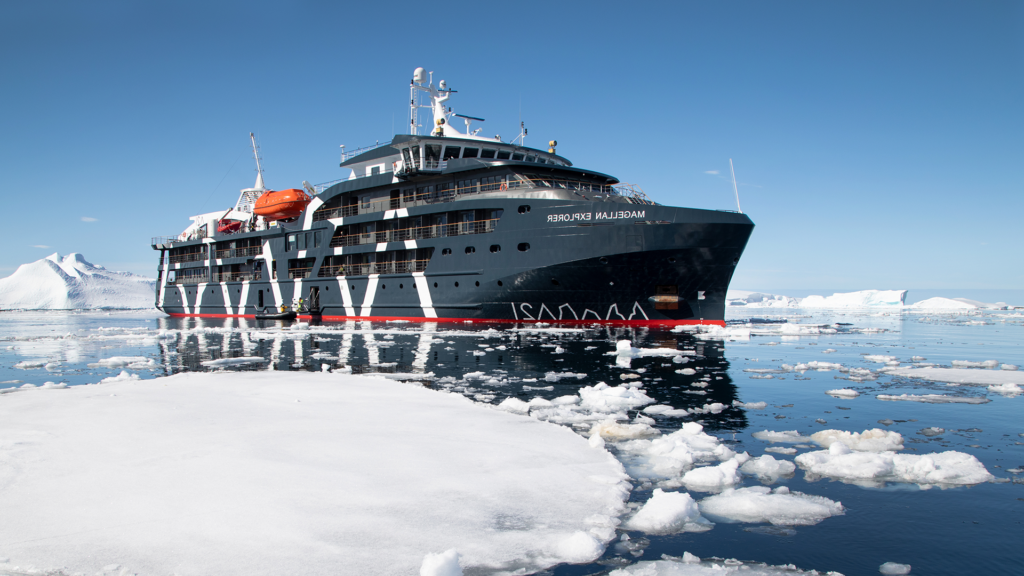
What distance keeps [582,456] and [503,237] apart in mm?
17480

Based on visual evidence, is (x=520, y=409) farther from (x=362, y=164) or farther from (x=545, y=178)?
(x=362, y=164)

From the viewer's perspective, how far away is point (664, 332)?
19578 millimetres

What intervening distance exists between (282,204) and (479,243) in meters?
17.0

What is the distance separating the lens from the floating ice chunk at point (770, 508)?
3475 millimetres

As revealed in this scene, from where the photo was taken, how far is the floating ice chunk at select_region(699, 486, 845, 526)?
3.47 metres

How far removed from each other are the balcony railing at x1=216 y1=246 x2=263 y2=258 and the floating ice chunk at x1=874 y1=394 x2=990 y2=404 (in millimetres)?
33533

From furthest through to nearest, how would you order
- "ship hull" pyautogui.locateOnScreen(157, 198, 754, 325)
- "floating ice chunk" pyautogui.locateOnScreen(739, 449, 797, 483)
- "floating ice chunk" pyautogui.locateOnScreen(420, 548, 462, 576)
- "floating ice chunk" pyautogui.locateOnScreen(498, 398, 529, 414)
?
"ship hull" pyautogui.locateOnScreen(157, 198, 754, 325) → "floating ice chunk" pyautogui.locateOnScreen(498, 398, 529, 414) → "floating ice chunk" pyautogui.locateOnScreen(739, 449, 797, 483) → "floating ice chunk" pyautogui.locateOnScreen(420, 548, 462, 576)

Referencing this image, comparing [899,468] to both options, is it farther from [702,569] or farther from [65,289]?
[65,289]

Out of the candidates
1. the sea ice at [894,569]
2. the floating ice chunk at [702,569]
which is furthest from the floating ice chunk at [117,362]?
the sea ice at [894,569]

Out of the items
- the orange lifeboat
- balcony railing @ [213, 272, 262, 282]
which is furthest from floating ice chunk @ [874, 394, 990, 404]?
balcony railing @ [213, 272, 262, 282]

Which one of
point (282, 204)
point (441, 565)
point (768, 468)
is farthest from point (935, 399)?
point (282, 204)

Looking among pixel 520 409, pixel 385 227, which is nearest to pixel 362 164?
pixel 385 227

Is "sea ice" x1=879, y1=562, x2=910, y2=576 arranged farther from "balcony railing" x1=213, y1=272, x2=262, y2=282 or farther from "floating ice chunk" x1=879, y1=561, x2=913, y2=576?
"balcony railing" x1=213, y1=272, x2=262, y2=282

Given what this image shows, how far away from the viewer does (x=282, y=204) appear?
33.4m
